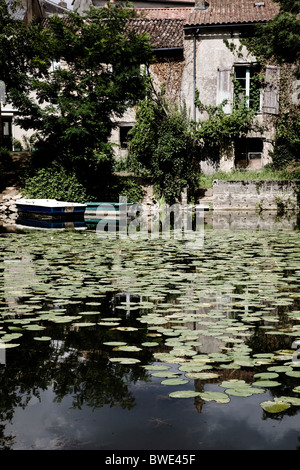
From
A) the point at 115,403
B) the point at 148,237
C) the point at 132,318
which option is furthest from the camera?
the point at 148,237

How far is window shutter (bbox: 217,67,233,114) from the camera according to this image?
79.5 ft

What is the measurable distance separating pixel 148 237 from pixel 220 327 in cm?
751

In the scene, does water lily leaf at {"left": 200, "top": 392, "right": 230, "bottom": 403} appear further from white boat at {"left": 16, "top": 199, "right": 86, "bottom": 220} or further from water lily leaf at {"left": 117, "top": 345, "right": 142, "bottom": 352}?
white boat at {"left": 16, "top": 199, "right": 86, "bottom": 220}

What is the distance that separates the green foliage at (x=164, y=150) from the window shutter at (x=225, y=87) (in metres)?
2.06

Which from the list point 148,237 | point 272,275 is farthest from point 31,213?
point 272,275

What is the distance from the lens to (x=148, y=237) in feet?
38.1

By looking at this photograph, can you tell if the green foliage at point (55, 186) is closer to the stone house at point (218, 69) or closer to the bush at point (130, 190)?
the bush at point (130, 190)

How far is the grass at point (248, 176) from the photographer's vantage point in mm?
21938

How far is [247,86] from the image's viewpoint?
24.5m

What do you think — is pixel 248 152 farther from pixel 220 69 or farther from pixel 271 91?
pixel 220 69

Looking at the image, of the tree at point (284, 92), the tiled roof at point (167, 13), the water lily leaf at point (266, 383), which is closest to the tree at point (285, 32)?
the tree at point (284, 92)

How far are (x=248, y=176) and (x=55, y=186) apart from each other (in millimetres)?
8034

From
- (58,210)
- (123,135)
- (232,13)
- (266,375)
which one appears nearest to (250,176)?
(123,135)
